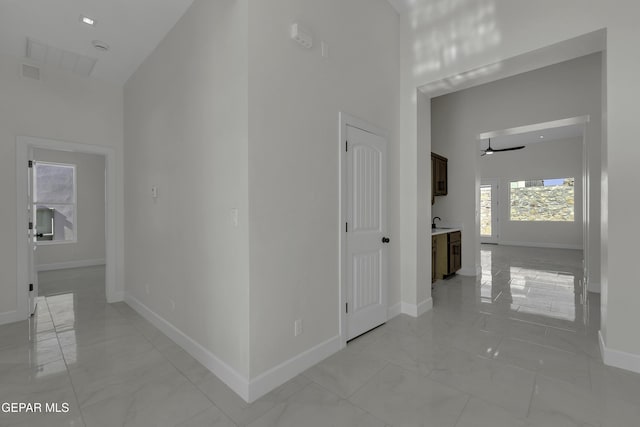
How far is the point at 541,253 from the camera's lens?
8148mm

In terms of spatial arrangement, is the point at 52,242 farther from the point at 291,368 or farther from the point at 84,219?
the point at 291,368

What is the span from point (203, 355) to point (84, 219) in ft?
20.9

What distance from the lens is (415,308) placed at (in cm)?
349

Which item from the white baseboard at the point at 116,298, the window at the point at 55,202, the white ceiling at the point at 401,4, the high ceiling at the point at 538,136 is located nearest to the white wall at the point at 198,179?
the white baseboard at the point at 116,298

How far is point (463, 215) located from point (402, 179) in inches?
105

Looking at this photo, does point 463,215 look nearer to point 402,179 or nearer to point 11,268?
point 402,179

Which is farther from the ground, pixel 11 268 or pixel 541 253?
pixel 11 268

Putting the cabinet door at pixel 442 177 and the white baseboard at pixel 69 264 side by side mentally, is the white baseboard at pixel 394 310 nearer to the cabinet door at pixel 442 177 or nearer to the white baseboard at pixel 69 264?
the cabinet door at pixel 442 177

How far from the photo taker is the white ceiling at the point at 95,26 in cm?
265

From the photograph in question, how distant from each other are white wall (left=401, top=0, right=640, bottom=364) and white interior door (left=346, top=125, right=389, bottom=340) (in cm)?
52

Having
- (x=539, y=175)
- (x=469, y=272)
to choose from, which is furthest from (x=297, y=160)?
(x=539, y=175)

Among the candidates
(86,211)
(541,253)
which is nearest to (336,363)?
(86,211)

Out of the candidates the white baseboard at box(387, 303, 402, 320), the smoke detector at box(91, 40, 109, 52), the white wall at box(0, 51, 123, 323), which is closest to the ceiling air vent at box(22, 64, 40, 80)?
the white wall at box(0, 51, 123, 323)

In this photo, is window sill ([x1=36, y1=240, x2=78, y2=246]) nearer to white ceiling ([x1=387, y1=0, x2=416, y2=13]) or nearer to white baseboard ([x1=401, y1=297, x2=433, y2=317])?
white baseboard ([x1=401, y1=297, x2=433, y2=317])
